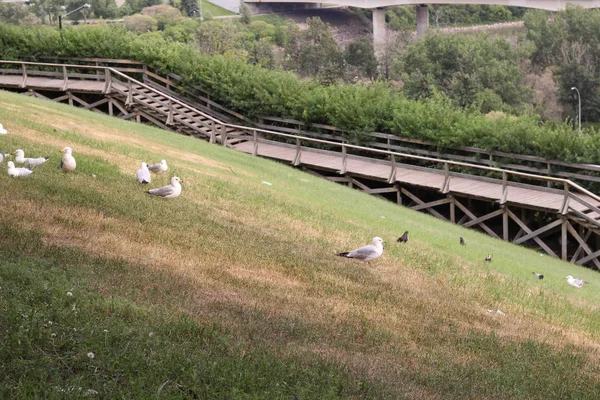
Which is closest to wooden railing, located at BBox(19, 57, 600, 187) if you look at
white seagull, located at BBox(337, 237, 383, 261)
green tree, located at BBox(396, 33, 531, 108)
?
white seagull, located at BBox(337, 237, 383, 261)

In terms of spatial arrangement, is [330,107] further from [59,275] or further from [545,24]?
[545,24]

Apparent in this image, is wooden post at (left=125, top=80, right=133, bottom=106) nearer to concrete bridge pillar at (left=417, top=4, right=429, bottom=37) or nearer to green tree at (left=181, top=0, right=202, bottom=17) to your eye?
concrete bridge pillar at (left=417, top=4, right=429, bottom=37)

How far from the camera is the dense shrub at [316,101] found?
3077cm

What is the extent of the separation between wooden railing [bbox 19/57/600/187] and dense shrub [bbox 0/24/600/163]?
316 millimetres

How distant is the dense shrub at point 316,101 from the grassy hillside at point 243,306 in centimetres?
1230

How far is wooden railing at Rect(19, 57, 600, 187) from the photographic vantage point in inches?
1183

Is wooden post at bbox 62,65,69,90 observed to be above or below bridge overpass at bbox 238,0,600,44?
below

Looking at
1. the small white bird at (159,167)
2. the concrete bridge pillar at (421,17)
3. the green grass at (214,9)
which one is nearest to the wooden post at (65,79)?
the small white bird at (159,167)

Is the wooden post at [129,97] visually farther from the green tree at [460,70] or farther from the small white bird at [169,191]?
the green tree at [460,70]

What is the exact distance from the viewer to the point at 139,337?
26.5 feet

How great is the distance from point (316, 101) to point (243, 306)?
28.8 meters

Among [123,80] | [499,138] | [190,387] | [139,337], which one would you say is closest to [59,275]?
[139,337]

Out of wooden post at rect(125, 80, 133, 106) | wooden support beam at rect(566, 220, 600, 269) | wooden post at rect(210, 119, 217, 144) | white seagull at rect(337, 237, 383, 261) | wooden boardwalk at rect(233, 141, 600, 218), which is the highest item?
wooden post at rect(125, 80, 133, 106)

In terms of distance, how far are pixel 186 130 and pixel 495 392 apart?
3049 cm
